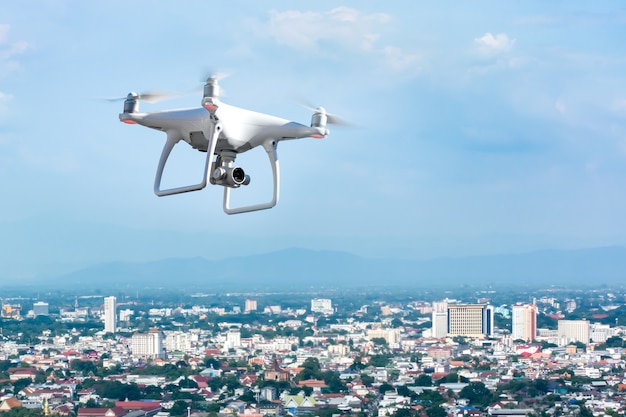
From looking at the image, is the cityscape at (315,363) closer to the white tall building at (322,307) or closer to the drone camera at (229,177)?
the white tall building at (322,307)

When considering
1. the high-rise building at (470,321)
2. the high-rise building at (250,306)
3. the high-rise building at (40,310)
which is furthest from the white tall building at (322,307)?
the high-rise building at (470,321)

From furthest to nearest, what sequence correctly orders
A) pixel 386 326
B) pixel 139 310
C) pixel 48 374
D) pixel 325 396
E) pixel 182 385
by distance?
1. pixel 139 310
2. pixel 386 326
3. pixel 48 374
4. pixel 182 385
5. pixel 325 396

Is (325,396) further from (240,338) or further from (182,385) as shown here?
(240,338)

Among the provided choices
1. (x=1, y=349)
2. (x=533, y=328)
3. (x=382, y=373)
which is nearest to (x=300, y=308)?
(x=533, y=328)

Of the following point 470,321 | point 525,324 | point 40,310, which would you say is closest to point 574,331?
point 525,324

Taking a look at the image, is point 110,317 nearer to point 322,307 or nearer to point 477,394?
point 322,307
